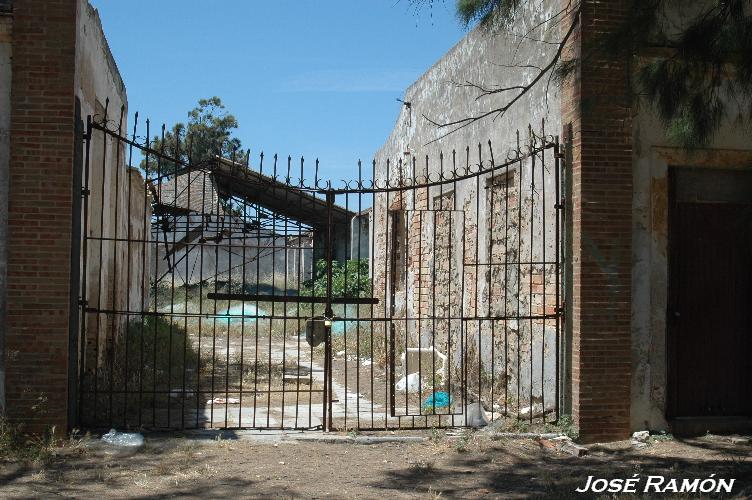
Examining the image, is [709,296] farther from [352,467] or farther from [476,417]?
[352,467]

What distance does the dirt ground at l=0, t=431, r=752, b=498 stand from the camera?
223 inches

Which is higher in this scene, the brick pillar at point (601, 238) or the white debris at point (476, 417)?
the brick pillar at point (601, 238)

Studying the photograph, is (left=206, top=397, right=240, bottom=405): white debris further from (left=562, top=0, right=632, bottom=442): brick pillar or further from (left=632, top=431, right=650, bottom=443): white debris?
(left=632, top=431, right=650, bottom=443): white debris

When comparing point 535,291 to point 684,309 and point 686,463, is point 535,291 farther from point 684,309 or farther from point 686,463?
point 686,463

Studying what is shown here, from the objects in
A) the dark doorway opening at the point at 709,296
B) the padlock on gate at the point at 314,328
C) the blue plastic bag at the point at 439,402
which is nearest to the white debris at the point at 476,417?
the blue plastic bag at the point at 439,402

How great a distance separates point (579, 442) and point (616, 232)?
1.95 meters

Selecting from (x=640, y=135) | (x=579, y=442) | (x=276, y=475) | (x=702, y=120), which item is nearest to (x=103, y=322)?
(x=276, y=475)

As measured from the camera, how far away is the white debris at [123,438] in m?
6.75

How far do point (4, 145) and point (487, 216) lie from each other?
5.76 metres

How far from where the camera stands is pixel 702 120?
6.20 metres

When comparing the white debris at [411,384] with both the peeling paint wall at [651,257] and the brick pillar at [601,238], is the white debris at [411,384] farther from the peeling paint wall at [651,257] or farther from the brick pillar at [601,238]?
the peeling paint wall at [651,257]

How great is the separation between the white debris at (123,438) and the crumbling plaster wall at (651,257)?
4.47 meters

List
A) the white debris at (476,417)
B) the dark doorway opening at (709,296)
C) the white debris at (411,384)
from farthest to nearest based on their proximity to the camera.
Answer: the white debris at (411,384) → the white debris at (476,417) → the dark doorway opening at (709,296)

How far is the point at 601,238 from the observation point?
734 centimetres
